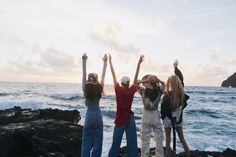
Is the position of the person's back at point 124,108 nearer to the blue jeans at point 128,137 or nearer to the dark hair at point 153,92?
the blue jeans at point 128,137

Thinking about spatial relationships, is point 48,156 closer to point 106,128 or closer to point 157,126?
point 157,126

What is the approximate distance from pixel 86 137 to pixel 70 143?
12.7ft

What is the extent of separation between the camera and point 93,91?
7656 mm

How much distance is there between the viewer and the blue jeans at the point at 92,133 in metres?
7.78

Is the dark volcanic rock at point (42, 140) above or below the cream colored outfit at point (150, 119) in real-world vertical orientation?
below

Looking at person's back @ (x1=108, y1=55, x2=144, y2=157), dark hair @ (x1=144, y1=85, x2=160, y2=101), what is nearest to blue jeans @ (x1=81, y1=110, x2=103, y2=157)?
person's back @ (x1=108, y1=55, x2=144, y2=157)

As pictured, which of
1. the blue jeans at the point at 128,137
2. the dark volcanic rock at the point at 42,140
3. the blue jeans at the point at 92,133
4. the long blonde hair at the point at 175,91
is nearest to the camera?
the blue jeans at the point at 92,133

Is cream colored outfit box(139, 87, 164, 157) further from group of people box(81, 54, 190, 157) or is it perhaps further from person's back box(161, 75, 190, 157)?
person's back box(161, 75, 190, 157)

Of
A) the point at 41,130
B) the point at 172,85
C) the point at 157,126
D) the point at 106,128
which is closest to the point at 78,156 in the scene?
the point at 41,130

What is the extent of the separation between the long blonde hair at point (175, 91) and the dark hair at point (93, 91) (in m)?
1.57

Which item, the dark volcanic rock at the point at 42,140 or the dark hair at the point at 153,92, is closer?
the dark hair at the point at 153,92

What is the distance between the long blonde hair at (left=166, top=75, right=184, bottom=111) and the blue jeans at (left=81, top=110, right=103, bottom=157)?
167 cm

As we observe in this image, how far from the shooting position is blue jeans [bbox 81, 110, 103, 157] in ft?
25.5

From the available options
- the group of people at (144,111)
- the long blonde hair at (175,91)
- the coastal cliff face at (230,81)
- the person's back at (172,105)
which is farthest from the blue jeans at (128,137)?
the coastal cliff face at (230,81)
